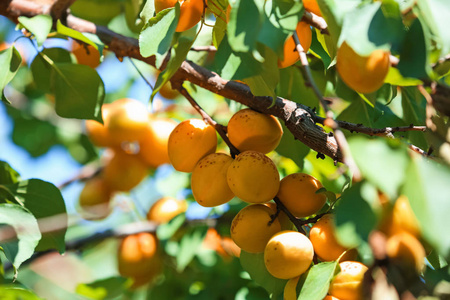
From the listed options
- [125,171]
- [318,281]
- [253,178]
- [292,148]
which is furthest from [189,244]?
[318,281]

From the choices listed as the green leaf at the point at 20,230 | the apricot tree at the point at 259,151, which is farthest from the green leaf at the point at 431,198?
the green leaf at the point at 20,230

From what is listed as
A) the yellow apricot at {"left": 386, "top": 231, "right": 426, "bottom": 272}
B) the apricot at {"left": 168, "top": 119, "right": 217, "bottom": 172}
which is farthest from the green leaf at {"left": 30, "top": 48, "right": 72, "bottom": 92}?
the yellow apricot at {"left": 386, "top": 231, "right": 426, "bottom": 272}

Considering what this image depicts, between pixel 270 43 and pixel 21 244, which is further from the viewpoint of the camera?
pixel 21 244

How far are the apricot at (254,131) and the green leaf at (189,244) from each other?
0.61m

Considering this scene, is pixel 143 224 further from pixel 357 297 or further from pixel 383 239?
pixel 383 239

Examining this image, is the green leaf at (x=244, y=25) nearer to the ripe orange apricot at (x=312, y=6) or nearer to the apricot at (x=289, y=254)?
the ripe orange apricot at (x=312, y=6)

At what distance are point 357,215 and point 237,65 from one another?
33 cm

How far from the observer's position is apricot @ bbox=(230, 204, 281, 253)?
0.89 metres

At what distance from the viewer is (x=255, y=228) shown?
0.89m

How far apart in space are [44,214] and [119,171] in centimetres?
73

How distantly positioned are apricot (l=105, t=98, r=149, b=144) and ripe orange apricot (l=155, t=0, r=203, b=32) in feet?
3.11

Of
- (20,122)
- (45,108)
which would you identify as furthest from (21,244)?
(45,108)

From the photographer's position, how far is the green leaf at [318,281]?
2.35ft

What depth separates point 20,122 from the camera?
210 centimetres
